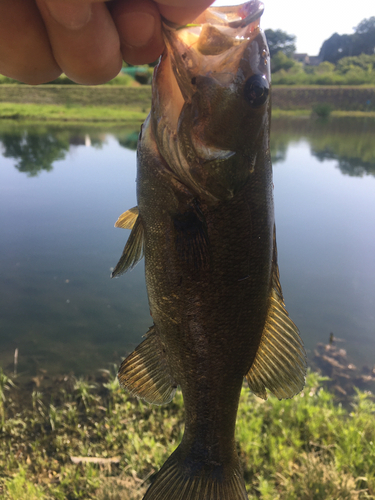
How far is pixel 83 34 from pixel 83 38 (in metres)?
0.02

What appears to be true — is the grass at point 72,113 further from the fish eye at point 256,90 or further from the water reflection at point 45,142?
the fish eye at point 256,90

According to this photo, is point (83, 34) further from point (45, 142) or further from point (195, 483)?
point (45, 142)

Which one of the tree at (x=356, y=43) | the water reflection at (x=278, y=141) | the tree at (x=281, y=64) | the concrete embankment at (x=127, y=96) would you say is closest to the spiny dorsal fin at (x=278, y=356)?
the water reflection at (x=278, y=141)

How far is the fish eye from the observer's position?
1.20 m

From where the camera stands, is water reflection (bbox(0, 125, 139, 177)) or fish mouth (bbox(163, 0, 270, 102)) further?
water reflection (bbox(0, 125, 139, 177))

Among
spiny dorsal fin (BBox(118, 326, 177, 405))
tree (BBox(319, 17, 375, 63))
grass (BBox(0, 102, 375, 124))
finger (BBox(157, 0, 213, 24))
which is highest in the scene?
tree (BBox(319, 17, 375, 63))

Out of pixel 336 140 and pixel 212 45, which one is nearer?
pixel 212 45

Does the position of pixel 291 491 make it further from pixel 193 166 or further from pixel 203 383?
pixel 193 166

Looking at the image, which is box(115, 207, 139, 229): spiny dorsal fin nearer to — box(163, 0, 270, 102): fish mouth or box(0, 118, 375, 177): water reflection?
box(163, 0, 270, 102): fish mouth

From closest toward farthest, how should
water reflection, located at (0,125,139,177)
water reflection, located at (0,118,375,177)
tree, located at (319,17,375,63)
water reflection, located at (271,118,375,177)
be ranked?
water reflection, located at (0,125,139,177)
water reflection, located at (0,118,375,177)
water reflection, located at (271,118,375,177)
tree, located at (319,17,375,63)

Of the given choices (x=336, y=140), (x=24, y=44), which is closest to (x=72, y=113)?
(x=336, y=140)

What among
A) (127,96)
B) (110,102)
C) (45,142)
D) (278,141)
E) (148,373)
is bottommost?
(148,373)

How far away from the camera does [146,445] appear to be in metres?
3.25

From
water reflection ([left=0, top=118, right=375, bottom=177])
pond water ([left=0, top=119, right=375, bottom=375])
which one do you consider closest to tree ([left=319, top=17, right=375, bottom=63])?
water reflection ([left=0, top=118, right=375, bottom=177])
